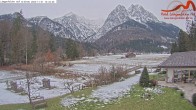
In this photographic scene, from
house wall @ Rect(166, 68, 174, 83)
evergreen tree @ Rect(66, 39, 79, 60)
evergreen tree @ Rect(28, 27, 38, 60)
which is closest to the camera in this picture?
house wall @ Rect(166, 68, 174, 83)

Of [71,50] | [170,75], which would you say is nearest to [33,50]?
[71,50]

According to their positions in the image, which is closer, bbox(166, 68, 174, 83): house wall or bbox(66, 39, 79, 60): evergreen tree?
bbox(166, 68, 174, 83): house wall

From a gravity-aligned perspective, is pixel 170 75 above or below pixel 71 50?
below

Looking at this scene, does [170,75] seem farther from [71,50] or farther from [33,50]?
[71,50]

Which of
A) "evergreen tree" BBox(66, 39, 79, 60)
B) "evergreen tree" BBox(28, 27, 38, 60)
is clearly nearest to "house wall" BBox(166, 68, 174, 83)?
"evergreen tree" BBox(28, 27, 38, 60)

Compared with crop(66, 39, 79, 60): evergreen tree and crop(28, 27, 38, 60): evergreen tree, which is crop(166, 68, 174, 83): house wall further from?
crop(66, 39, 79, 60): evergreen tree

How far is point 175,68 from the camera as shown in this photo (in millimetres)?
32812

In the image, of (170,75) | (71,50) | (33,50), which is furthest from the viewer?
(71,50)

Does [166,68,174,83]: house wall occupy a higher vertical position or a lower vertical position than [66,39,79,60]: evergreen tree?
lower

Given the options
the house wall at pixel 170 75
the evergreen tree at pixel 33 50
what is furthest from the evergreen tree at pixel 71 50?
the house wall at pixel 170 75

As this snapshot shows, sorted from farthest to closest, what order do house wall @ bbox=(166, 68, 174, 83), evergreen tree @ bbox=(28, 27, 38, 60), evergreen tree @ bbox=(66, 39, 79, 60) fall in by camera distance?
1. evergreen tree @ bbox=(66, 39, 79, 60)
2. evergreen tree @ bbox=(28, 27, 38, 60)
3. house wall @ bbox=(166, 68, 174, 83)

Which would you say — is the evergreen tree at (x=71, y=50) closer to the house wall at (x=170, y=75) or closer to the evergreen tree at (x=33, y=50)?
the evergreen tree at (x=33, y=50)

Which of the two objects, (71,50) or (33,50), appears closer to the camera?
(33,50)

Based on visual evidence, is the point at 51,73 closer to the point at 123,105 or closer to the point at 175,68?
the point at 175,68
